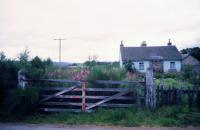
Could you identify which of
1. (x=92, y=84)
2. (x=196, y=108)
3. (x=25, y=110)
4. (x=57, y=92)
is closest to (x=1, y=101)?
(x=25, y=110)

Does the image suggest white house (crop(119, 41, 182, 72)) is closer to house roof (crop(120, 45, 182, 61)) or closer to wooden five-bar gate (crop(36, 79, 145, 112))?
house roof (crop(120, 45, 182, 61))

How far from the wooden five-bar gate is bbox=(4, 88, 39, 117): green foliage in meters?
0.56

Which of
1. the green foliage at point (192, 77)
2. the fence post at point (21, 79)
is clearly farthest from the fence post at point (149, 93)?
the green foliage at point (192, 77)

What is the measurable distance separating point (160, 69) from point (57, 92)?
3260 cm

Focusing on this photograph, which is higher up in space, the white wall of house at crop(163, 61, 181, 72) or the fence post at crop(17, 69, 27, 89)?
the white wall of house at crop(163, 61, 181, 72)

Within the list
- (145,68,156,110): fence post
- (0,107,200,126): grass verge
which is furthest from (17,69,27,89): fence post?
(145,68,156,110): fence post

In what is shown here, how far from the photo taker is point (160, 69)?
133 ft

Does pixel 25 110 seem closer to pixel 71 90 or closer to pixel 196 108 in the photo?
pixel 71 90

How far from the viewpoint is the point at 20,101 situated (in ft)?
30.4

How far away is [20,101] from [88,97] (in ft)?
8.58

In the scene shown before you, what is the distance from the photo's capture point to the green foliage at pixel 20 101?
365 inches

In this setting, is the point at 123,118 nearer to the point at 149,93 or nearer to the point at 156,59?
the point at 149,93

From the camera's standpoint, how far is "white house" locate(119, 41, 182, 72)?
40969mm

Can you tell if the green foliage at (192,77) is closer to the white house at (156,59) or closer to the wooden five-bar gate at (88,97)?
the wooden five-bar gate at (88,97)
